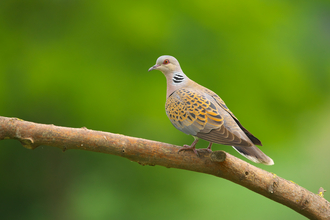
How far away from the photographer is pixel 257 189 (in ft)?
6.94

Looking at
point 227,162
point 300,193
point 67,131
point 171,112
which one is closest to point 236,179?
point 227,162

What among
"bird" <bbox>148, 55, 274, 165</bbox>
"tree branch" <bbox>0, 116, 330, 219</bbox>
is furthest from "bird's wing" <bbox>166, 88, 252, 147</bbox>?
"tree branch" <bbox>0, 116, 330, 219</bbox>

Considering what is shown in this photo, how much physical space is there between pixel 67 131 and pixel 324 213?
186 centimetres

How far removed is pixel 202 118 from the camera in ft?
6.77

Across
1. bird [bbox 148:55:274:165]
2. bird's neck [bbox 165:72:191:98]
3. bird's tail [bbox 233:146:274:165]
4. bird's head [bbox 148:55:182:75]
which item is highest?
bird's head [bbox 148:55:182:75]

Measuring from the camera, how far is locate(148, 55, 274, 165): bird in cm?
193

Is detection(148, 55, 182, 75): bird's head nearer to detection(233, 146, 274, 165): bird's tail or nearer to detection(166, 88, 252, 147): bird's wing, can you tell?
detection(166, 88, 252, 147): bird's wing

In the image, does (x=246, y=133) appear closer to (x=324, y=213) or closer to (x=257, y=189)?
(x=257, y=189)

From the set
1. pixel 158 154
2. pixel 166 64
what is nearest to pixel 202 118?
pixel 158 154

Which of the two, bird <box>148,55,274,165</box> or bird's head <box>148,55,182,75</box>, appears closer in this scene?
bird <box>148,55,274,165</box>

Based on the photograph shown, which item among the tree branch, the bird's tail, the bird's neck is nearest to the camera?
the bird's tail

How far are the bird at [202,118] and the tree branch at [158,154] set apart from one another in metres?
0.10

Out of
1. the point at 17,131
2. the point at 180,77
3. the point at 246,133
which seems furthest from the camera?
the point at 180,77

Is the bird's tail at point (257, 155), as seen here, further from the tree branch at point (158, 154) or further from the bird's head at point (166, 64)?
the bird's head at point (166, 64)
